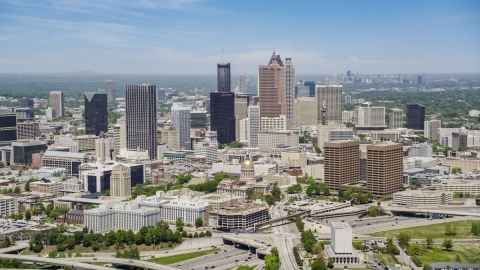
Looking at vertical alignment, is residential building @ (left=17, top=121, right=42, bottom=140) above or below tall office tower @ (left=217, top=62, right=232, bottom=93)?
below

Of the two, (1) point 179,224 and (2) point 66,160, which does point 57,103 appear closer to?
(2) point 66,160

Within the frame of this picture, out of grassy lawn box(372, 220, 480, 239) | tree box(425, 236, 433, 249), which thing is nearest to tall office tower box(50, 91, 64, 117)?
grassy lawn box(372, 220, 480, 239)

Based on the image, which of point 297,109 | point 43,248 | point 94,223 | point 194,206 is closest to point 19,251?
point 43,248

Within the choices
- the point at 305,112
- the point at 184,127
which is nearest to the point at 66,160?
the point at 184,127

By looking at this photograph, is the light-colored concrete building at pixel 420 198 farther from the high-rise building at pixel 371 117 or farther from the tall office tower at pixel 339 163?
the high-rise building at pixel 371 117

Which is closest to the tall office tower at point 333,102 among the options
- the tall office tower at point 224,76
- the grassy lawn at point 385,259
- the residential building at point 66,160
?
the tall office tower at point 224,76

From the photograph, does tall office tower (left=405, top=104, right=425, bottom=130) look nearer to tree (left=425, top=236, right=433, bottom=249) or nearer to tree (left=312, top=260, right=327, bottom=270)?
tree (left=425, top=236, right=433, bottom=249)
